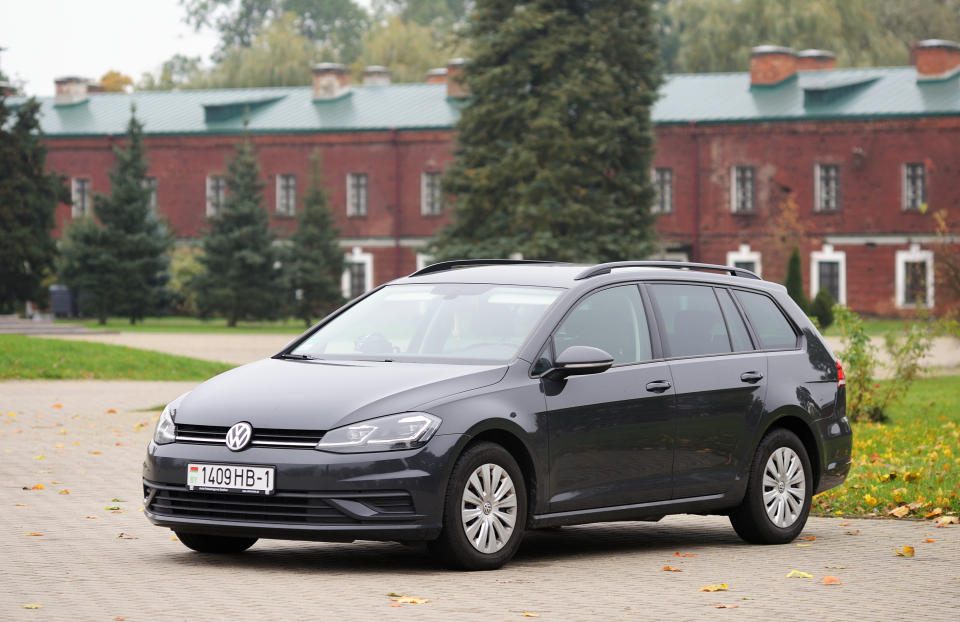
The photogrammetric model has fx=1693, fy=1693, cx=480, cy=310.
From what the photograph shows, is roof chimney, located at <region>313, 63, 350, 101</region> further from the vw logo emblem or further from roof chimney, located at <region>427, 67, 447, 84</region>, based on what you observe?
the vw logo emblem

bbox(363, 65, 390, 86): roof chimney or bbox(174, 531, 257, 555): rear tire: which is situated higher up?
bbox(363, 65, 390, 86): roof chimney

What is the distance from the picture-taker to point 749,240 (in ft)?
208

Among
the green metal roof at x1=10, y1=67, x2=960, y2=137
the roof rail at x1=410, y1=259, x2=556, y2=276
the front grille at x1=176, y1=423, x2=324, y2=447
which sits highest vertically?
the green metal roof at x1=10, y1=67, x2=960, y2=137

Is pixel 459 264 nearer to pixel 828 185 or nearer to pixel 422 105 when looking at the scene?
pixel 828 185

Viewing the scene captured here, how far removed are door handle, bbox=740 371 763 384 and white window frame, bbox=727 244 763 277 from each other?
5317 centimetres

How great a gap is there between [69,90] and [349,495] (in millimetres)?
Answer: 69090

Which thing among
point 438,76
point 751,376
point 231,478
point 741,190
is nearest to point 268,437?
point 231,478

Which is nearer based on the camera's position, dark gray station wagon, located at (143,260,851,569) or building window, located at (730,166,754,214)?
dark gray station wagon, located at (143,260,851,569)

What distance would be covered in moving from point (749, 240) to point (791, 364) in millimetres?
53401

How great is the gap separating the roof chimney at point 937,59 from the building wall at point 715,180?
271 cm

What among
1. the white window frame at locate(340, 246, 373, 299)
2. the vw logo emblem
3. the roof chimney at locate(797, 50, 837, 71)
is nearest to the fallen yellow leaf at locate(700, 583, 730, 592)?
the vw logo emblem

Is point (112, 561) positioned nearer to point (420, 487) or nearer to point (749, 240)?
point (420, 487)

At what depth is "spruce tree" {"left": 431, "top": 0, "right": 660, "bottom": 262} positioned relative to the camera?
4894cm

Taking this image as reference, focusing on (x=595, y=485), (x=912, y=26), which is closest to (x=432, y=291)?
(x=595, y=485)
